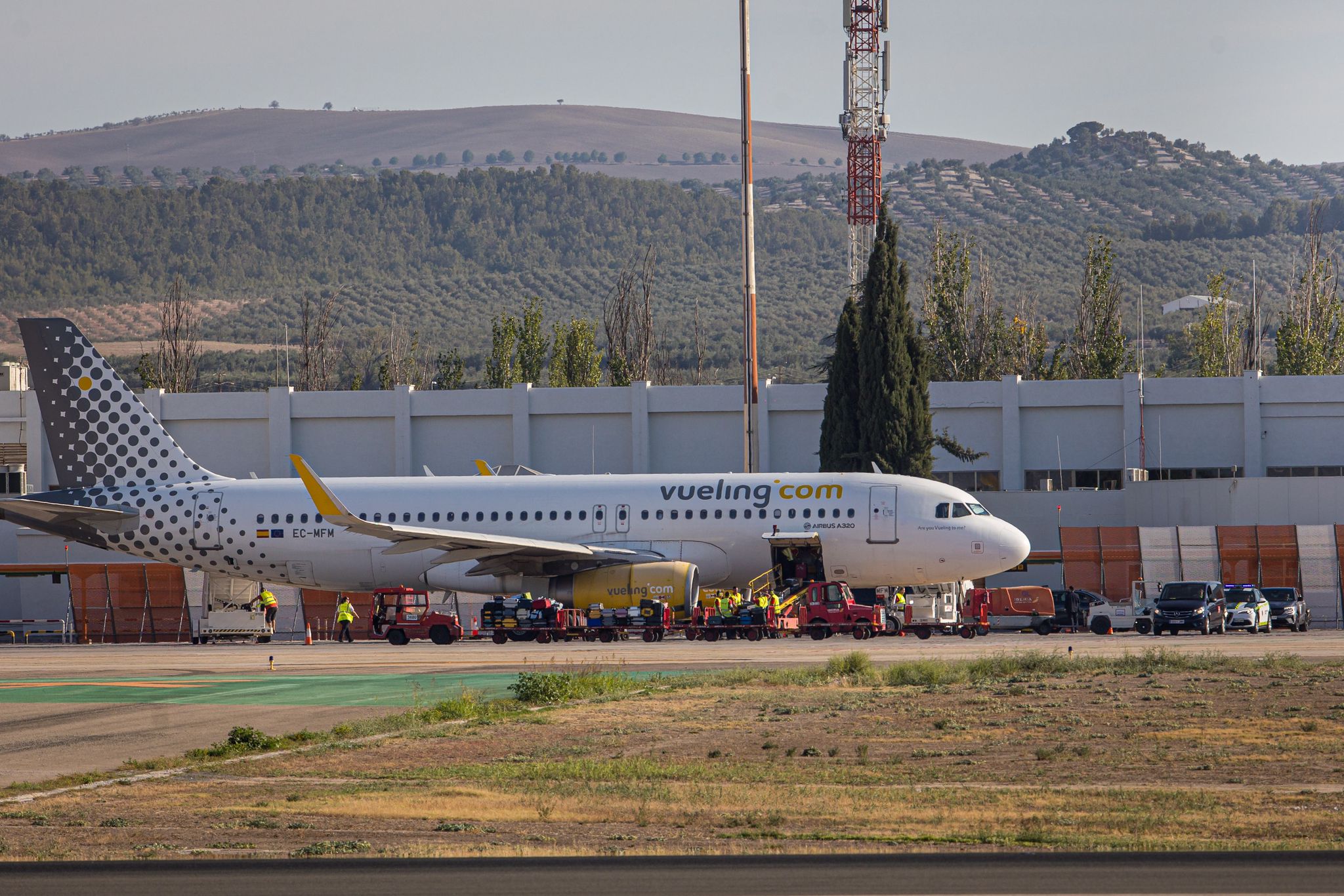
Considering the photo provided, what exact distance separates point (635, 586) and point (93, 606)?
72.6 feet

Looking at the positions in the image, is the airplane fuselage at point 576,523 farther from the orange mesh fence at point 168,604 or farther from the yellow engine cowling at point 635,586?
the orange mesh fence at point 168,604

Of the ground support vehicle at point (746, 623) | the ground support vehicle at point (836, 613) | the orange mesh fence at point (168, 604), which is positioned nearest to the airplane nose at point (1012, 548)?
the ground support vehicle at point (836, 613)

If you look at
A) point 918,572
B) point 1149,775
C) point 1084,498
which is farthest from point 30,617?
point 1149,775

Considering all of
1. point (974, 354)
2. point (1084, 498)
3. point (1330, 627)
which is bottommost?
point (1330, 627)

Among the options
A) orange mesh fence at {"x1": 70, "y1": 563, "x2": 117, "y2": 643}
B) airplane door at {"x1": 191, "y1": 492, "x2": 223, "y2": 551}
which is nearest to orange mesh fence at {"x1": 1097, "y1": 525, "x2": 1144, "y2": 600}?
airplane door at {"x1": 191, "y1": 492, "x2": 223, "y2": 551}

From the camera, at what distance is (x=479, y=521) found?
43375mm

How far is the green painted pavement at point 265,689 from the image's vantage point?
27.7m

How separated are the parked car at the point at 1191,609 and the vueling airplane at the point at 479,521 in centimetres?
650

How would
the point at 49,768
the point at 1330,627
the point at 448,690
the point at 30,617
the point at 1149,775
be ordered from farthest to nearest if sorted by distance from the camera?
the point at 30,617 < the point at 1330,627 < the point at 448,690 < the point at 49,768 < the point at 1149,775

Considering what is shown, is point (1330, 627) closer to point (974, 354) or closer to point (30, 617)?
point (974, 354)

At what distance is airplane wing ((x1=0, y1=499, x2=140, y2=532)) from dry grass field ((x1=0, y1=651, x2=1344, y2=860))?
21707 mm

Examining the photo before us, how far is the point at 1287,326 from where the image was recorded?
80.4 metres

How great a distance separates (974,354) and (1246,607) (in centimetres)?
4414

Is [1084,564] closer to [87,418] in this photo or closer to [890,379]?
[890,379]
